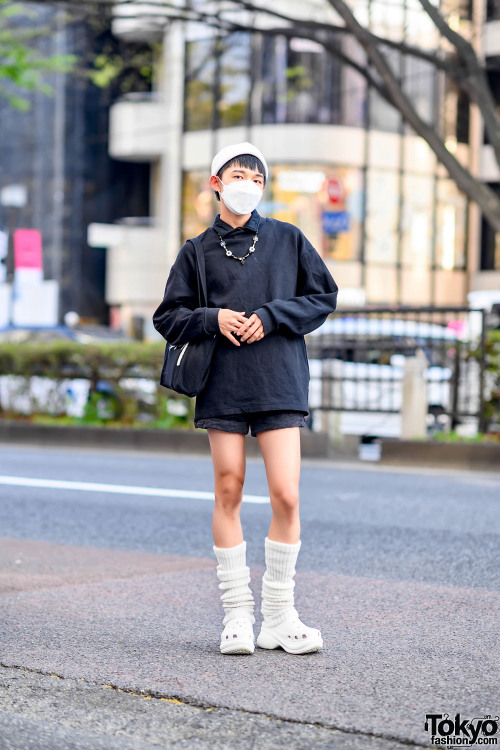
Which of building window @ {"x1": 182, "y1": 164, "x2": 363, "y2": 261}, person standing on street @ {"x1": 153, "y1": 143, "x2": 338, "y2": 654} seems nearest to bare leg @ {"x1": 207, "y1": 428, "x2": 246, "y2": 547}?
person standing on street @ {"x1": 153, "y1": 143, "x2": 338, "y2": 654}

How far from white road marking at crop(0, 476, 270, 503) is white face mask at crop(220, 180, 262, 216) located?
4974 mm

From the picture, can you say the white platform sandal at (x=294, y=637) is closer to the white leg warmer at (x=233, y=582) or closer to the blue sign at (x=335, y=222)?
the white leg warmer at (x=233, y=582)

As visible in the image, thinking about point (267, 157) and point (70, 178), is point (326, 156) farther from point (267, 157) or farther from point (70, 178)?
point (70, 178)

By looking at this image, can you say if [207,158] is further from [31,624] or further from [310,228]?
[31,624]

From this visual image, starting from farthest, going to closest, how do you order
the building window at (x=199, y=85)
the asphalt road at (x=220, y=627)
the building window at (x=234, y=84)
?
the building window at (x=199, y=85) < the building window at (x=234, y=84) < the asphalt road at (x=220, y=627)

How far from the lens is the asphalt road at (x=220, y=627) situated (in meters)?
3.33

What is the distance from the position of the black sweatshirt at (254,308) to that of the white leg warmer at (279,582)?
0.50 m

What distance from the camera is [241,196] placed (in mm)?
4086

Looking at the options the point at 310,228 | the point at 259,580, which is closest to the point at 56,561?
the point at 259,580

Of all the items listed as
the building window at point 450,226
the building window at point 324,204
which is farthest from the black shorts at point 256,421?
the building window at point 450,226

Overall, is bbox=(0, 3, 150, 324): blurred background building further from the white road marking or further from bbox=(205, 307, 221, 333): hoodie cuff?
bbox=(205, 307, 221, 333): hoodie cuff

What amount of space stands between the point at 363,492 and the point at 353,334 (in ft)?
13.3

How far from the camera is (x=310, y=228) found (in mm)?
31203

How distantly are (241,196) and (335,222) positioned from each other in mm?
27882
